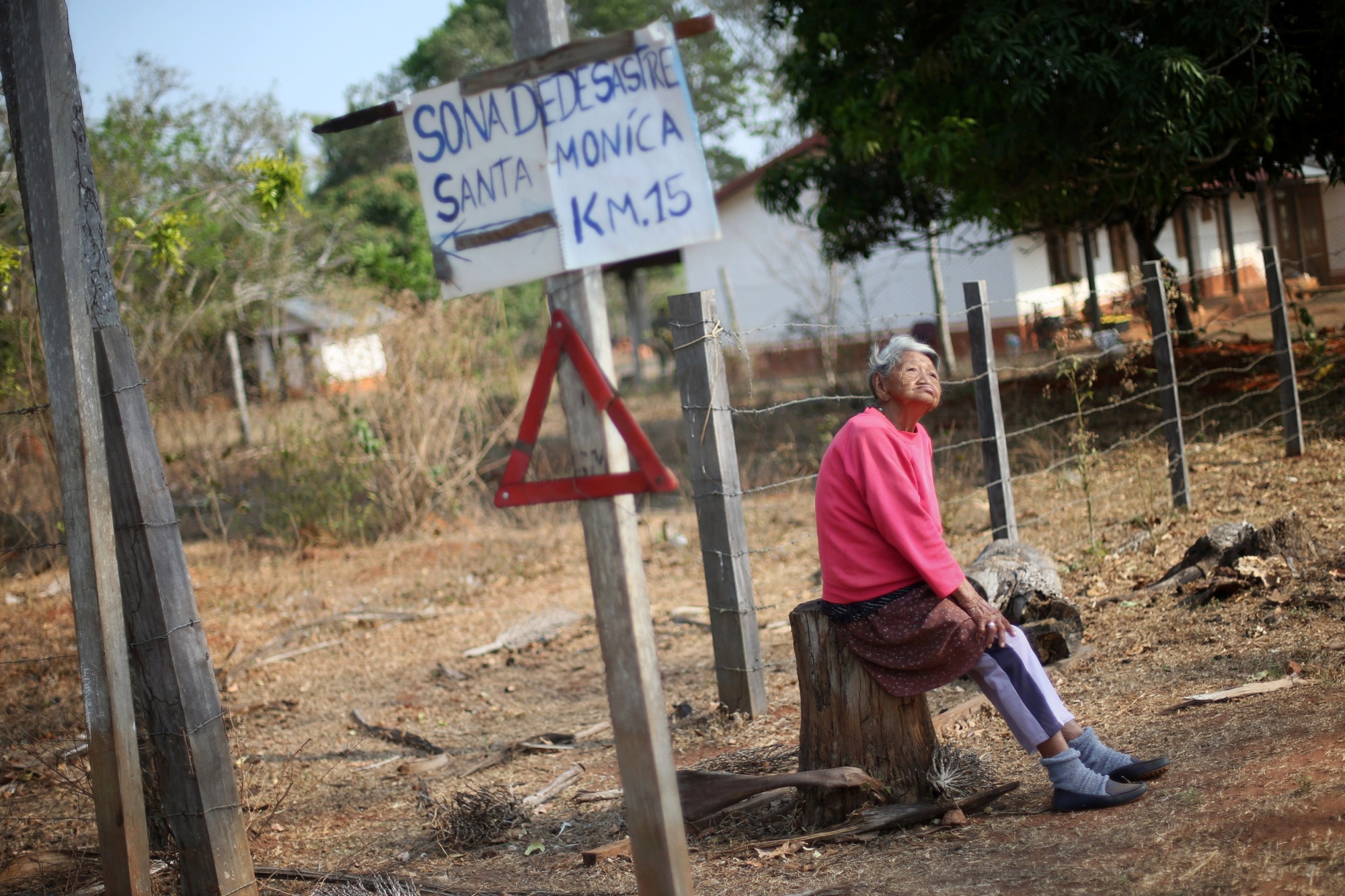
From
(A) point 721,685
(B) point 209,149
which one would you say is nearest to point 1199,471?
(A) point 721,685

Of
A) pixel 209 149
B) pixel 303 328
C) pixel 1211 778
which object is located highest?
pixel 209 149

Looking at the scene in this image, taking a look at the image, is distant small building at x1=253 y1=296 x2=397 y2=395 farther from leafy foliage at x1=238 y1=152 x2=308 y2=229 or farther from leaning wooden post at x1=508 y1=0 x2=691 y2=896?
leaning wooden post at x1=508 y1=0 x2=691 y2=896

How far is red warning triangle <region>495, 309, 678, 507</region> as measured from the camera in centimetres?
220

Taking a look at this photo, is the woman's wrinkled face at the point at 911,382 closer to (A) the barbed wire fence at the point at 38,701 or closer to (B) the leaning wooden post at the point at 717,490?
(B) the leaning wooden post at the point at 717,490

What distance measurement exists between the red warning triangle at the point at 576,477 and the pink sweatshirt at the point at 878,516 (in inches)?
45.2

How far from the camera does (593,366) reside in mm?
2225

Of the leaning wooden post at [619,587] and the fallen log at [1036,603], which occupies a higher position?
the leaning wooden post at [619,587]

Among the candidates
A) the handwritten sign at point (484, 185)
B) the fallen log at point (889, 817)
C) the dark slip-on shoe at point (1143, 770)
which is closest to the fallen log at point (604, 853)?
the fallen log at point (889, 817)

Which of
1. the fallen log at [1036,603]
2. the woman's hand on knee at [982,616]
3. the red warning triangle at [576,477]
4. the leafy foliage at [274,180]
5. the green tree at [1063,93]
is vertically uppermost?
the green tree at [1063,93]

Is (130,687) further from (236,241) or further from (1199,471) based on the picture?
(236,241)

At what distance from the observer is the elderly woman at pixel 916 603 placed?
10.4 feet

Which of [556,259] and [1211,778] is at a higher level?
[556,259]

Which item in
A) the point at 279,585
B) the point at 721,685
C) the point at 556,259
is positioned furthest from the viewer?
the point at 279,585

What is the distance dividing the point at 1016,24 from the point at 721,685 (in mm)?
6301
